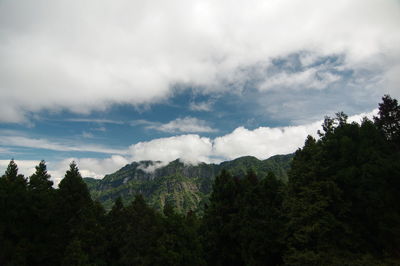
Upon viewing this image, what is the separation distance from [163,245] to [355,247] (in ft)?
89.4

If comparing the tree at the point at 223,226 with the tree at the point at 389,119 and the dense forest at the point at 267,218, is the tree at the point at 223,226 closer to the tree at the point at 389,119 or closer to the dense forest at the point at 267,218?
the dense forest at the point at 267,218

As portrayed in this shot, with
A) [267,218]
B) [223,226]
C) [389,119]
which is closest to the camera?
[389,119]

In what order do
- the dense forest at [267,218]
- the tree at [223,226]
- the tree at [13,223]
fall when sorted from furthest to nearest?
the tree at [223,226]
the tree at [13,223]
the dense forest at [267,218]

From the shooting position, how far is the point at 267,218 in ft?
109

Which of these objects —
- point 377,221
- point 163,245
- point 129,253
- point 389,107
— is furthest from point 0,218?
point 389,107

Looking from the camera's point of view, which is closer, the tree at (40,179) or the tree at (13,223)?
the tree at (13,223)

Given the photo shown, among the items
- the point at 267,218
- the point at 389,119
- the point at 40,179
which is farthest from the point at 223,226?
the point at 40,179

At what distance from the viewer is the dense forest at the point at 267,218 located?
82.8 ft

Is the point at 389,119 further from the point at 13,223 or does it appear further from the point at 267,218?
the point at 13,223

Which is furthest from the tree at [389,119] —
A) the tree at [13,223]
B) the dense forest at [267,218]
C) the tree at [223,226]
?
the tree at [13,223]

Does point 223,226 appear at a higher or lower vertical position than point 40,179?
lower

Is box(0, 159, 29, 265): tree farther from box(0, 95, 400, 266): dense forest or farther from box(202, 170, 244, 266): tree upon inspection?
box(202, 170, 244, 266): tree

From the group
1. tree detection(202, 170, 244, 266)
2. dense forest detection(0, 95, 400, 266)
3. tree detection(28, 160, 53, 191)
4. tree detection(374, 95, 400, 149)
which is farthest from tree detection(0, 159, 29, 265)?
tree detection(374, 95, 400, 149)

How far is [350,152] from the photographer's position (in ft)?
100
